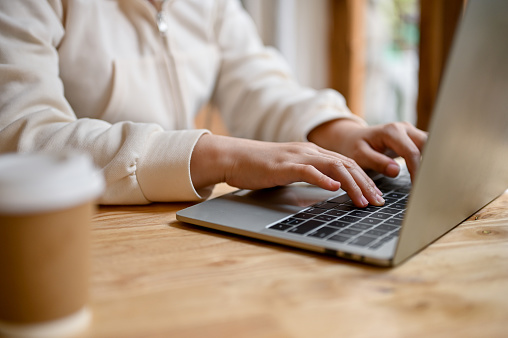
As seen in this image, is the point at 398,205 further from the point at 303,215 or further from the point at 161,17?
the point at 161,17

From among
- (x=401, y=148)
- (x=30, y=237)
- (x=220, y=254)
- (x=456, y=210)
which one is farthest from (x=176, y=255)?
(x=401, y=148)

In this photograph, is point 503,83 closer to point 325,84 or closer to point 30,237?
point 30,237

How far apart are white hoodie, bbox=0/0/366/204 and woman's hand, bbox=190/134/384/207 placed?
3 cm

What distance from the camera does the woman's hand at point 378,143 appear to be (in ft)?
2.36

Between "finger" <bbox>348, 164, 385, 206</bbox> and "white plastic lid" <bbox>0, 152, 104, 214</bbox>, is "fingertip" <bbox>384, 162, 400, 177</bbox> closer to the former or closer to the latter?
"finger" <bbox>348, 164, 385, 206</bbox>

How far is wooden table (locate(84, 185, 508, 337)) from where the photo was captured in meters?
0.33

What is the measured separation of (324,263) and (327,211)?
13cm

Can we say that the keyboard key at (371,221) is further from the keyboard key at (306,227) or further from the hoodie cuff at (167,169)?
the hoodie cuff at (167,169)

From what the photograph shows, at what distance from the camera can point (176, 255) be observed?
1.49 ft

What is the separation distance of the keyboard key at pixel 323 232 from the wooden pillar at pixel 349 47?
2.27m

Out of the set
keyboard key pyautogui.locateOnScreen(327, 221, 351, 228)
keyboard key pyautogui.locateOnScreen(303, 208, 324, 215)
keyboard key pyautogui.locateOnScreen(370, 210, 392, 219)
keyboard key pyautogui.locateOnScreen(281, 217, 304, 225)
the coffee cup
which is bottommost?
keyboard key pyautogui.locateOnScreen(303, 208, 324, 215)

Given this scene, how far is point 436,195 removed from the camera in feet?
1.40

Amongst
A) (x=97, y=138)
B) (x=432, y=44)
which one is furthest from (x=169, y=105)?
(x=432, y=44)

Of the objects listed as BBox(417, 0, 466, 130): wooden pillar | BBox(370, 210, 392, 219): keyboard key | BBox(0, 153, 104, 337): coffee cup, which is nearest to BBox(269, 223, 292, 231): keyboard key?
BBox(370, 210, 392, 219): keyboard key
